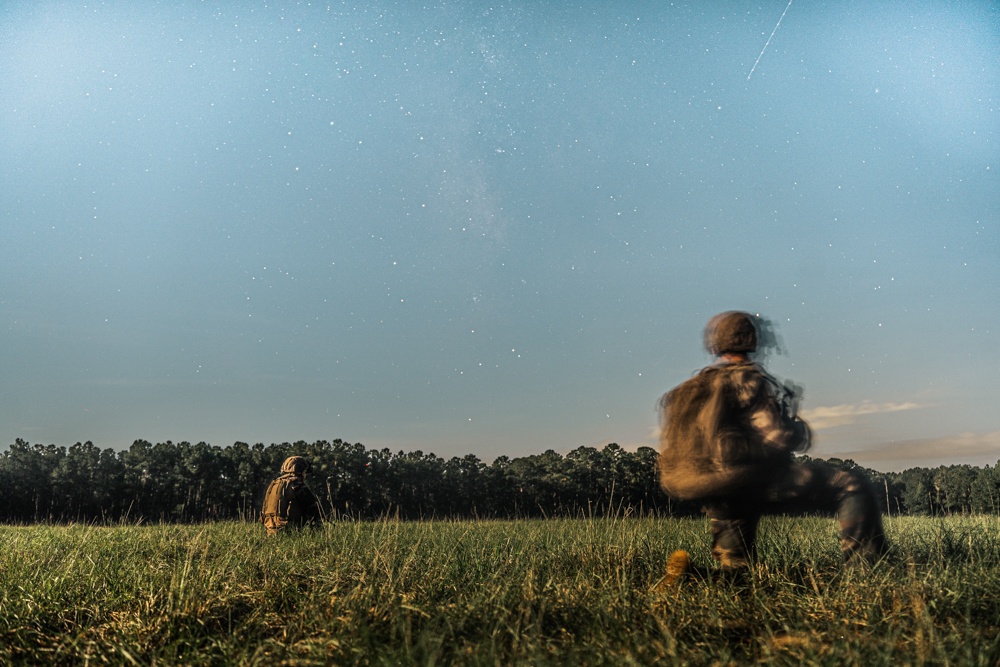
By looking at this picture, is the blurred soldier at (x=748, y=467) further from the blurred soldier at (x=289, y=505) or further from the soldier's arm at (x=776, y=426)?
the blurred soldier at (x=289, y=505)

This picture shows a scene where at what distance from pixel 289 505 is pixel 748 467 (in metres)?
6.63

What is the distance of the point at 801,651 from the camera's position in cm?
273

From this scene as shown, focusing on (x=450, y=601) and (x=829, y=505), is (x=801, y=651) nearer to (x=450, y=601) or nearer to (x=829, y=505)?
(x=829, y=505)

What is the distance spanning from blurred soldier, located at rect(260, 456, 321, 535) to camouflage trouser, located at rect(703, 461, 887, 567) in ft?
20.1

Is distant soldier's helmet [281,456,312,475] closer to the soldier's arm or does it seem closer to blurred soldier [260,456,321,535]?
blurred soldier [260,456,321,535]

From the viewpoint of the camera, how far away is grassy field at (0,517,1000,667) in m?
2.81

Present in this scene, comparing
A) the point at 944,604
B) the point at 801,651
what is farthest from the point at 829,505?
the point at 801,651

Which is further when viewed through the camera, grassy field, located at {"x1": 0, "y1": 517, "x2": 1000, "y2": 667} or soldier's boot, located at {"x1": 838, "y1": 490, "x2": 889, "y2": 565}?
soldier's boot, located at {"x1": 838, "y1": 490, "x2": 889, "y2": 565}

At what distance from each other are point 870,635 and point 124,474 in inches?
1930

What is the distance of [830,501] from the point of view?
4.01 metres

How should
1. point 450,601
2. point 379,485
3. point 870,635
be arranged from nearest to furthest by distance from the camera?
point 870,635, point 450,601, point 379,485

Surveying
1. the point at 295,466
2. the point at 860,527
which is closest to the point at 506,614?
the point at 860,527

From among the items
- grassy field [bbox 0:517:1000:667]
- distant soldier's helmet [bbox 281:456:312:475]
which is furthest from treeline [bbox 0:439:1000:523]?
grassy field [bbox 0:517:1000:667]

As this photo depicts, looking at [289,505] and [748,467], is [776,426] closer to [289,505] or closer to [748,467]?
[748,467]
